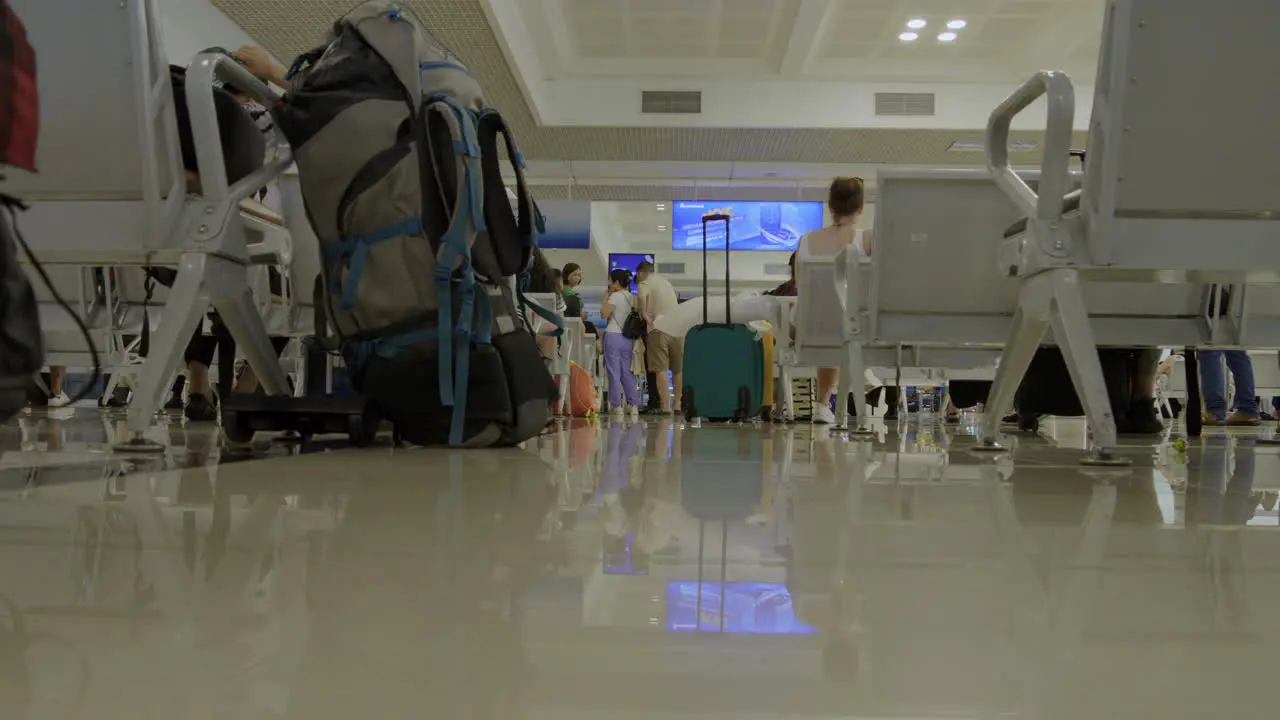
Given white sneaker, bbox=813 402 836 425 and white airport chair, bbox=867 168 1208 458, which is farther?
white sneaker, bbox=813 402 836 425

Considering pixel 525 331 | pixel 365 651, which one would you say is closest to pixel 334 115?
pixel 525 331

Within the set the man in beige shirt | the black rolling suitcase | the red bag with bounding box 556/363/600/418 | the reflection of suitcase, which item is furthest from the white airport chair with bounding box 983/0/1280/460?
the man in beige shirt

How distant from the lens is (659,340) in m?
6.77

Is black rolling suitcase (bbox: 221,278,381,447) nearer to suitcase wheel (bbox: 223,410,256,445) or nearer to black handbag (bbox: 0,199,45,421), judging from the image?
suitcase wheel (bbox: 223,410,256,445)

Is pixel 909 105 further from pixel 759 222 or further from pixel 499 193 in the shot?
pixel 499 193

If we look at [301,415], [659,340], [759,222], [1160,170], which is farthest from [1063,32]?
[301,415]

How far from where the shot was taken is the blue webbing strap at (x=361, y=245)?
1999 mm

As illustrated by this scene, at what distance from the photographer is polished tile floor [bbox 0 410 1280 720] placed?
1.33 feet

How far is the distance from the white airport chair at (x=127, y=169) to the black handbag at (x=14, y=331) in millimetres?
792

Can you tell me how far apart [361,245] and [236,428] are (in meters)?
0.53

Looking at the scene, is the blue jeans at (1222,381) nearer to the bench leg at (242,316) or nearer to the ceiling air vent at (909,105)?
the ceiling air vent at (909,105)

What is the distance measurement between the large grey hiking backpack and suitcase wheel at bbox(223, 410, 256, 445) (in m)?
0.29

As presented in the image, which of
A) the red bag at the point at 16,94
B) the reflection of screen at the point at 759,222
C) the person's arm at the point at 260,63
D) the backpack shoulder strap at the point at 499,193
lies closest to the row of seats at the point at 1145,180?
the backpack shoulder strap at the point at 499,193

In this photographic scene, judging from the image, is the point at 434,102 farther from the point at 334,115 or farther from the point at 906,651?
the point at 906,651
